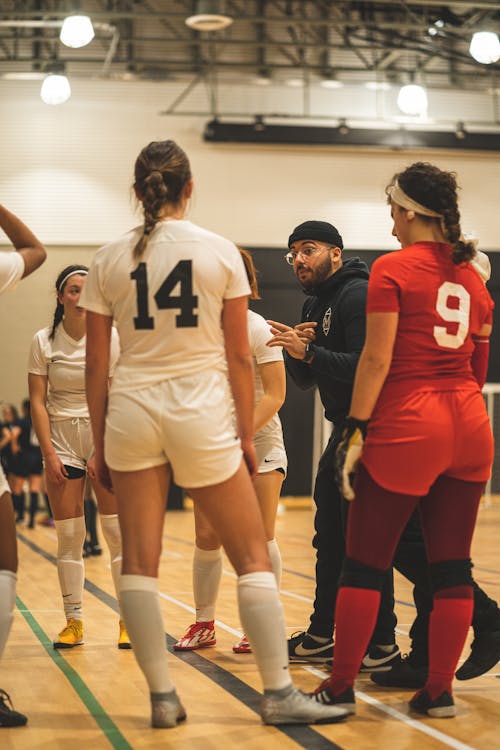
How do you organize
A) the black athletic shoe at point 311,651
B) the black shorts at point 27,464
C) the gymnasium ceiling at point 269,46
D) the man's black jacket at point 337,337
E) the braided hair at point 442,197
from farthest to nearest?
the gymnasium ceiling at point 269,46 < the black shorts at point 27,464 < the black athletic shoe at point 311,651 < the man's black jacket at point 337,337 < the braided hair at point 442,197

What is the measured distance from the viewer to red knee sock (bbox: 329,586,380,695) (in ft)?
11.3

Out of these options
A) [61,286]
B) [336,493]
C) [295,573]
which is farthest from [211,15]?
[336,493]

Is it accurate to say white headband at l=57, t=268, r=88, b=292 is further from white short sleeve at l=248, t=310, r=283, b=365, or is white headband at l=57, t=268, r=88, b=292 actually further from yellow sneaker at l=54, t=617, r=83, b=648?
yellow sneaker at l=54, t=617, r=83, b=648

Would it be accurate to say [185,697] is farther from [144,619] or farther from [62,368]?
[62,368]

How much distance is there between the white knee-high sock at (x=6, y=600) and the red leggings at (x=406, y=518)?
1113 millimetres

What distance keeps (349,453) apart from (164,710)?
Answer: 1012mm

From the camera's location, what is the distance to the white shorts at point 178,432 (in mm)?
3199

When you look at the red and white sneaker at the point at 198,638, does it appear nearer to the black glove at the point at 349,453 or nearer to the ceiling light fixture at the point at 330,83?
the black glove at the point at 349,453

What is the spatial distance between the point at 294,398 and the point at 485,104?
5.98 metres

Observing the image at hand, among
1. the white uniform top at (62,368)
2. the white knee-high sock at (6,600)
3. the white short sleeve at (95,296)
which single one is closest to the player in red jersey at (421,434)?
the white short sleeve at (95,296)


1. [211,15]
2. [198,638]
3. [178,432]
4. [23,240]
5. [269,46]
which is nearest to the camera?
[178,432]

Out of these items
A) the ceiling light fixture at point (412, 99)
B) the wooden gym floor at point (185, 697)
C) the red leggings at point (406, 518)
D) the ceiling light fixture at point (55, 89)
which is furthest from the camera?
the ceiling light fixture at point (412, 99)

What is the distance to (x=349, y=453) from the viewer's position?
Answer: 11.2ft

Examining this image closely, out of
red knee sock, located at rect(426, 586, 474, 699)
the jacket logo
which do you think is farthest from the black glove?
the jacket logo
